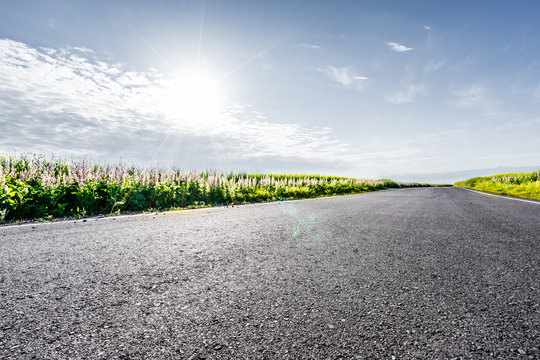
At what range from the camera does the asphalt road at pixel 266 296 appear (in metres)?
1.92

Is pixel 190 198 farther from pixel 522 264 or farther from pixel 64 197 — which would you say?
pixel 522 264

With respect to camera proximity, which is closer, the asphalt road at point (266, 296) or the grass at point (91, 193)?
the asphalt road at point (266, 296)

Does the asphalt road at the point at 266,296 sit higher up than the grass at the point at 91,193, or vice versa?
the grass at the point at 91,193

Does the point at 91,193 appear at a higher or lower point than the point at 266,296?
higher

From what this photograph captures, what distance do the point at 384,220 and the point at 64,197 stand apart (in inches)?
323

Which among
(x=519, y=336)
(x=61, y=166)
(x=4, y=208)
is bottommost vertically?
(x=519, y=336)

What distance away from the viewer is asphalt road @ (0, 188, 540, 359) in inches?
75.4

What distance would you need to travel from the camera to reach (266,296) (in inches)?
103

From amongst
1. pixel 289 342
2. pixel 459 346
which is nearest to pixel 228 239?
pixel 289 342

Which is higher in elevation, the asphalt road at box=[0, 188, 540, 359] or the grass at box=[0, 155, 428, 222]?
the grass at box=[0, 155, 428, 222]

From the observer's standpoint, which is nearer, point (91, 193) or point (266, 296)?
point (266, 296)

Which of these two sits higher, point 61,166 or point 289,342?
point 61,166

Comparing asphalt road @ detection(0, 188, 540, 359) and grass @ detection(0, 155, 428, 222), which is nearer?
asphalt road @ detection(0, 188, 540, 359)

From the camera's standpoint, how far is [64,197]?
8070mm
